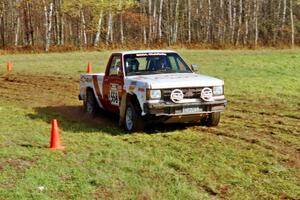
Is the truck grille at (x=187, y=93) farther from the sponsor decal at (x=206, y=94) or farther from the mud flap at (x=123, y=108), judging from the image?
the mud flap at (x=123, y=108)

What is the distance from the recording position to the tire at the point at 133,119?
965 centimetres

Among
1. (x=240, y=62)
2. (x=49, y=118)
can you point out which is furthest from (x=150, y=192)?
(x=240, y=62)

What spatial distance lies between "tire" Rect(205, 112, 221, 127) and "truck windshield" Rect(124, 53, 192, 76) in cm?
132

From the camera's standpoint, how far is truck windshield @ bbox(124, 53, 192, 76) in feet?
35.1

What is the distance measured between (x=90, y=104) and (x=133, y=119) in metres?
3.11

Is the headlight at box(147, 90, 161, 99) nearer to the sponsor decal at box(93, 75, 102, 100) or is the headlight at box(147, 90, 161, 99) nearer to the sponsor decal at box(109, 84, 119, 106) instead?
the sponsor decal at box(109, 84, 119, 106)

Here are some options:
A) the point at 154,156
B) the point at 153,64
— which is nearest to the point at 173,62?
the point at 153,64

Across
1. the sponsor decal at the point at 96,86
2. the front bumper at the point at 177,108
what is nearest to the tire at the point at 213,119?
the front bumper at the point at 177,108

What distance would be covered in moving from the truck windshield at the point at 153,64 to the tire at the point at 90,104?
1.99 meters

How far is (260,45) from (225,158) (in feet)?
124

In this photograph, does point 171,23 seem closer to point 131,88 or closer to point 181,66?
point 181,66

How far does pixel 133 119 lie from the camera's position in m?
9.76

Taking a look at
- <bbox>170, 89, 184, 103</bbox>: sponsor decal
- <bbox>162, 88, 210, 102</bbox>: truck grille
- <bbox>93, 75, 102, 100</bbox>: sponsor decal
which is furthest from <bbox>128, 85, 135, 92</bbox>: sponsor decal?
<bbox>93, 75, 102, 100</bbox>: sponsor decal

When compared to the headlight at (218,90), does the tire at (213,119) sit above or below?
below
